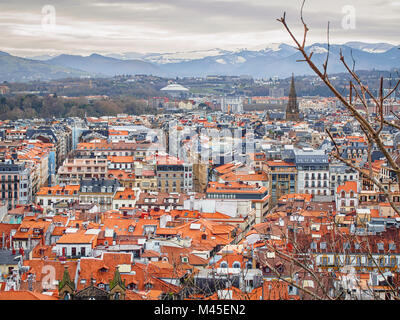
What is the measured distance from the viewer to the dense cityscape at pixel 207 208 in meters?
5.63

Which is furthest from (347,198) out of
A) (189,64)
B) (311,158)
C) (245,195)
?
(189,64)

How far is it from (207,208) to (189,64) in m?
42.8

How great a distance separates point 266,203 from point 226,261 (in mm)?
7189

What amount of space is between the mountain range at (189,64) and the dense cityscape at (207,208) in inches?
43.9

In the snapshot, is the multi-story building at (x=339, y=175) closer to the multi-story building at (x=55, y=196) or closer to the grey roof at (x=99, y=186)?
the grey roof at (x=99, y=186)

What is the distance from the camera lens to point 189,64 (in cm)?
5716

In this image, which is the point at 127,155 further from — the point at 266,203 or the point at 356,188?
the point at 356,188

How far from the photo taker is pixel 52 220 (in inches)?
521

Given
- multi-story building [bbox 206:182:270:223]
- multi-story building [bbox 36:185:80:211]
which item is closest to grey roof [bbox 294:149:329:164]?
multi-story building [bbox 206:182:270:223]

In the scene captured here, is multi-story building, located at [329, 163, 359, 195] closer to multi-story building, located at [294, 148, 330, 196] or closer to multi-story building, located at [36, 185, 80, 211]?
multi-story building, located at [294, 148, 330, 196]

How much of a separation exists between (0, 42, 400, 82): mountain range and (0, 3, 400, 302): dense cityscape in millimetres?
1115

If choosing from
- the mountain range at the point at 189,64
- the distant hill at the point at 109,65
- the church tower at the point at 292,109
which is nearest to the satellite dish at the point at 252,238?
the mountain range at the point at 189,64
